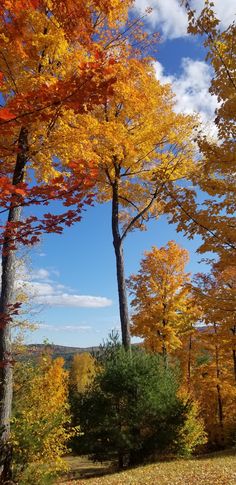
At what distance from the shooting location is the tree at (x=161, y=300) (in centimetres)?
2016

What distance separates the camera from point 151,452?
11961mm

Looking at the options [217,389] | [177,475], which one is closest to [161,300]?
[217,389]

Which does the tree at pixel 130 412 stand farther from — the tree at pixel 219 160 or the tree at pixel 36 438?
the tree at pixel 219 160

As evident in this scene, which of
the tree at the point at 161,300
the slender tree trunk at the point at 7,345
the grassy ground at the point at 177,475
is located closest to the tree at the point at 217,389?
the tree at the point at 161,300

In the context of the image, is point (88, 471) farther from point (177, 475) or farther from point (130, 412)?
point (177, 475)

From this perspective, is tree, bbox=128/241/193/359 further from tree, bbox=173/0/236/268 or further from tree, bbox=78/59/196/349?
tree, bbox=173/0/236/268

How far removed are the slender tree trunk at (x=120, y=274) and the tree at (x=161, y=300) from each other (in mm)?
7982

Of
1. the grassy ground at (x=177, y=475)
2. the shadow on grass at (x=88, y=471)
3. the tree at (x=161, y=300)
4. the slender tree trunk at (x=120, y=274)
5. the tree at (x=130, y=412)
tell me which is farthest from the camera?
the tree at (x=161, y=300)

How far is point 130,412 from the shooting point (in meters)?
11.6

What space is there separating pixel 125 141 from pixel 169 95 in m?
2.98

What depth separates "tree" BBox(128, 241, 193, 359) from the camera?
2016cm

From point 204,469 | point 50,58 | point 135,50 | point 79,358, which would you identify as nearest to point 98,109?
point 135,50

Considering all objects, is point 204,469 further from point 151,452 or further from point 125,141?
point 125,141

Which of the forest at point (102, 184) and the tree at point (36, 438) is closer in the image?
the forest at point (102, 184)
